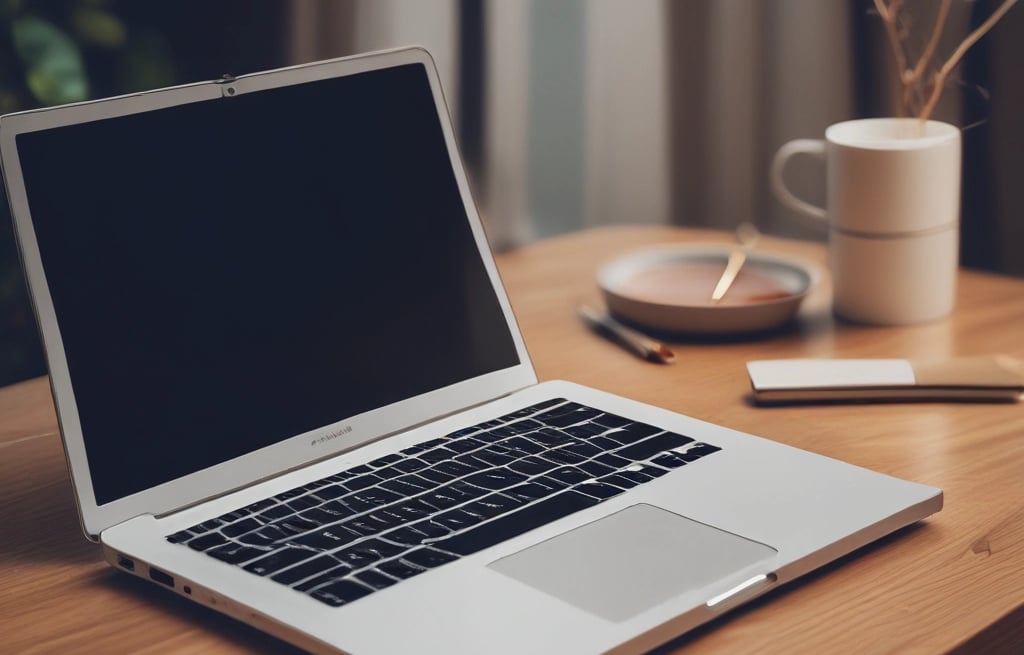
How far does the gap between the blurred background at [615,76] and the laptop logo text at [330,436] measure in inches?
38.4

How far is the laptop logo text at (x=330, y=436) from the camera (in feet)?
2.71

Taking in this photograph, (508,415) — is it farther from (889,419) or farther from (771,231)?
(771,231)

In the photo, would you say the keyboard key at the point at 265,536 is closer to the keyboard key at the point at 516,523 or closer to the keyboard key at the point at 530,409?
the keyboard key at the point at 516,523

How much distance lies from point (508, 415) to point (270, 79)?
30 centimetres

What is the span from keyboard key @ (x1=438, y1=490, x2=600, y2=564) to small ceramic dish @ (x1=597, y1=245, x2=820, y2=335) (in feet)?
1.35

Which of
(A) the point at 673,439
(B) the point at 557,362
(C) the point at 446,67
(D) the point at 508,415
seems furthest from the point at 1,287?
(A) the point at 673,439

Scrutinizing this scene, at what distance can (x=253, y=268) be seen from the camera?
0.84 metres

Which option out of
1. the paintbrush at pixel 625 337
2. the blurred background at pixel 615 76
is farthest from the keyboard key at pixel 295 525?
the blurred background at pixel 615 76

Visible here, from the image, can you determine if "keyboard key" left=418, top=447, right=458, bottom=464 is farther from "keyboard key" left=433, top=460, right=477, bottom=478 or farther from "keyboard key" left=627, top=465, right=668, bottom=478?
"keyboard key" left=627, top=465, right=668, bottom=478

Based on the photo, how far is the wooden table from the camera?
64 centimetres

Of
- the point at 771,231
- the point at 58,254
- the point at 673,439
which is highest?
the point at 58,254

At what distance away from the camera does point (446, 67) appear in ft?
6.24

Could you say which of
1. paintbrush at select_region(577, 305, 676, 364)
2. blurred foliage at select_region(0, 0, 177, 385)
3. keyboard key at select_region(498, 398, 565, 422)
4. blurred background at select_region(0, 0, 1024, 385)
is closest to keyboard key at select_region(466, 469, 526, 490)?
keyboard key at select_region(498, 398, 565, 422)

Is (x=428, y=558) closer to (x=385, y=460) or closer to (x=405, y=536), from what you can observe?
(x=405, y=536)
